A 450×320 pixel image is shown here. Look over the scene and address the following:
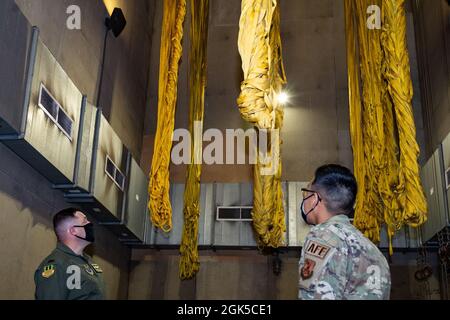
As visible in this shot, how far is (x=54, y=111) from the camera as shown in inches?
197

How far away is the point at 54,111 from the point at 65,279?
2175 mm

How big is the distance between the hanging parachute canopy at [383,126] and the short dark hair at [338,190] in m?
2.42

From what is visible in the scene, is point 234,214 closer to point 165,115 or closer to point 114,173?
point 114,173

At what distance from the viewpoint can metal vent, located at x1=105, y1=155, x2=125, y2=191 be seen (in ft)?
21.0

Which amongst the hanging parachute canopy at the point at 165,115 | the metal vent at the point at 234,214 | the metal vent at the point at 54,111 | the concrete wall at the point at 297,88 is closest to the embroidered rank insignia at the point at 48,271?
the metal vent at the point at 54,111

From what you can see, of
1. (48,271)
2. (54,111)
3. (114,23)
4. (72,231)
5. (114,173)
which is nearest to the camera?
(48,271)

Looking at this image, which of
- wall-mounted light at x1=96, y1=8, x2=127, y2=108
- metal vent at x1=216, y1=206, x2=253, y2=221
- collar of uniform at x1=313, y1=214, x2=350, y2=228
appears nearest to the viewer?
collar of uniform at x1=313, y1=214, x2=350, y2=228

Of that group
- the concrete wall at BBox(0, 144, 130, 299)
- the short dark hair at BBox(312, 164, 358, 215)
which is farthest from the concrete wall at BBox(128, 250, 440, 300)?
the short dark hair at BBox(312, 164, 358, 215)

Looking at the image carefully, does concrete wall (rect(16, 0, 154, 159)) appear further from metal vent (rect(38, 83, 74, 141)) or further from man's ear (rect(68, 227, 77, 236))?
man's ear (rect(68, 227, 77, 236))

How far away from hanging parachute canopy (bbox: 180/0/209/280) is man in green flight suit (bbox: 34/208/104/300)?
2.92m

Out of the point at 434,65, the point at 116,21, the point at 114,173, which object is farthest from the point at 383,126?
the point at 116,21

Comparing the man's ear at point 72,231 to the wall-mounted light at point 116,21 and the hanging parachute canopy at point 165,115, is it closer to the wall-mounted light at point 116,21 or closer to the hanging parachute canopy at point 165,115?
the hanging parachute canopy at point 165,115

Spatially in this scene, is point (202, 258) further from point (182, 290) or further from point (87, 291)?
point (87, 291)

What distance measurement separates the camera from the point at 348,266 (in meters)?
2.29
